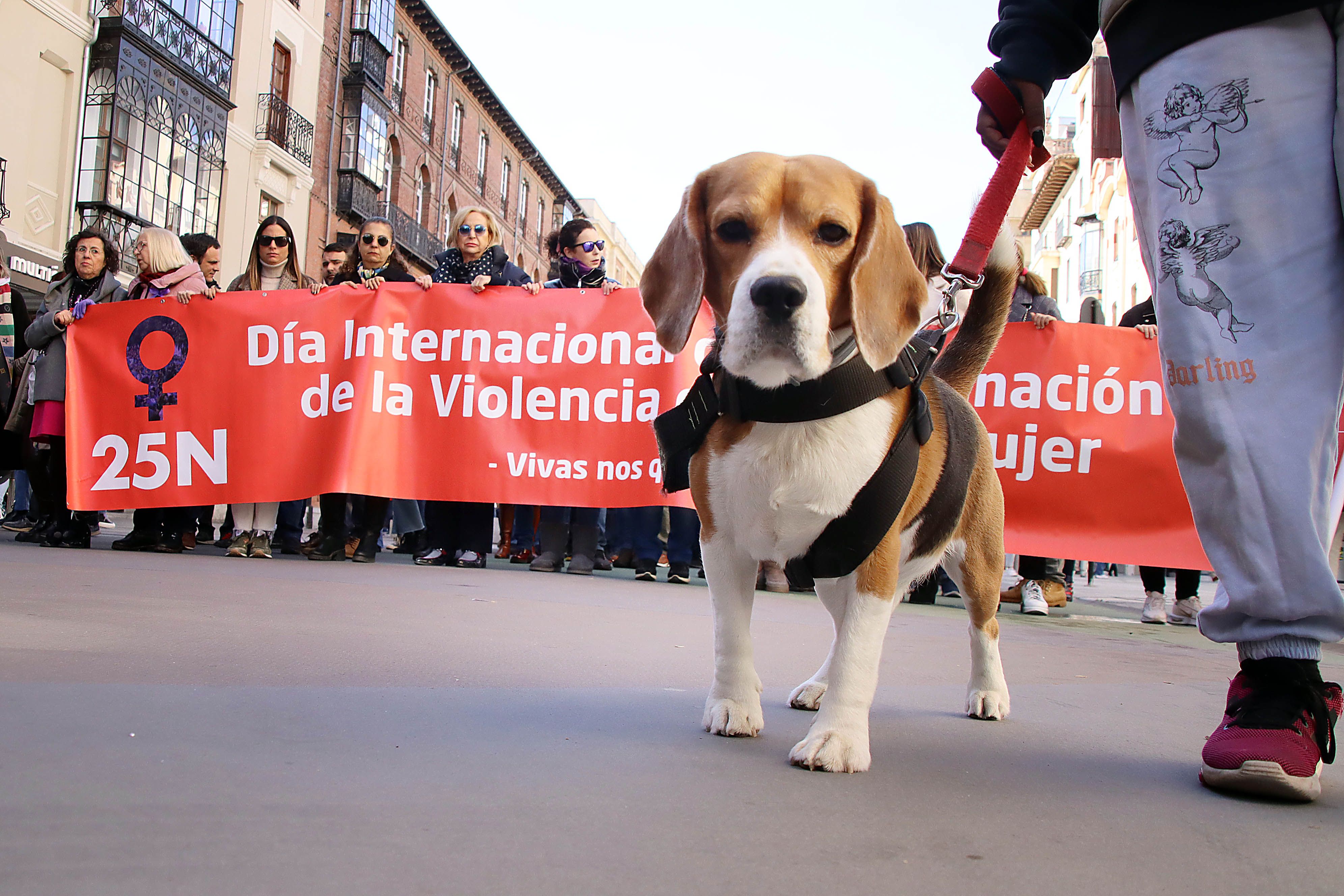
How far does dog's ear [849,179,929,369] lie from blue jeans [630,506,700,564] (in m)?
4.47

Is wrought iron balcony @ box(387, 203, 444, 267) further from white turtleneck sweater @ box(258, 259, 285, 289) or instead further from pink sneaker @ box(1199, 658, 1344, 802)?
pink sneaker @ box(1199, 658, 1344, 802)

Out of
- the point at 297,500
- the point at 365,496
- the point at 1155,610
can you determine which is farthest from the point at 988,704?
the point at 297,500

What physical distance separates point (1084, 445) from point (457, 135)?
34.6 meters

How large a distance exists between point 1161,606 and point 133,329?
6.90m

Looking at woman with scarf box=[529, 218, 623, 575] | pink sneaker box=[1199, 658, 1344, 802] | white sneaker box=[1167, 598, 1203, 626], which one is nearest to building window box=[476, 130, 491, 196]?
woman with scarf box=[529, 218, 623, 575]

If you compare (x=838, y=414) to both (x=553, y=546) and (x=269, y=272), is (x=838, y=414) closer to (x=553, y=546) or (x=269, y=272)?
(x=553, y=546)

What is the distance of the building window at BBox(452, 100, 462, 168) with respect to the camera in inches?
1462

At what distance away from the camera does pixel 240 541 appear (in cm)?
663

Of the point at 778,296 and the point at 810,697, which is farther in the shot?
the point at 810,697

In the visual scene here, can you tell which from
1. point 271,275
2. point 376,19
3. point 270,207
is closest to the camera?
point 271,275

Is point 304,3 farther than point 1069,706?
Yes

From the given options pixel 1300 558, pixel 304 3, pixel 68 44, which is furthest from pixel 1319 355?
pixel 304 3

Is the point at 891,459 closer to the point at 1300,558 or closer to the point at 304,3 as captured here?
the point at 1300,558

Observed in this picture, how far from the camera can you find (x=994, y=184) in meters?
2.56
